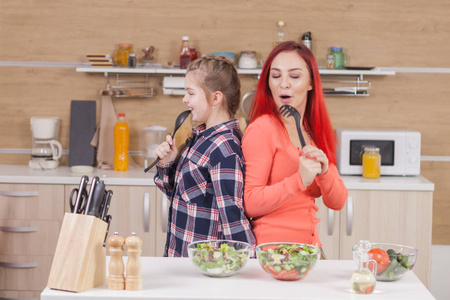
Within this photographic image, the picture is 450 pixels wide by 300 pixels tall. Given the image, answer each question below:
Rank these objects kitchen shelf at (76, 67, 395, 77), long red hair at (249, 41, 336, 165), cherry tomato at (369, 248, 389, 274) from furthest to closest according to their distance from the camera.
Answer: kitchen shelf at (76, 67, 395, 77) → long red hair at (249, 41, 336, 165) → cherry tomato at (369, 248, 389, 274)

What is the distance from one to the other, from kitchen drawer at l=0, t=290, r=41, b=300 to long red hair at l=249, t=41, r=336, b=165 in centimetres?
206

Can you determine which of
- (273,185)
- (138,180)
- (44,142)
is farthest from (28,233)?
(273,185)

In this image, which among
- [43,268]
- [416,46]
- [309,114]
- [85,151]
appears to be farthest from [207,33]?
[309,114]

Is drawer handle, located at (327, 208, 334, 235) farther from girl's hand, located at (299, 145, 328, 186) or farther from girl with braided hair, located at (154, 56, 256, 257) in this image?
girl's hand, located at (299, 145, 328, 186)

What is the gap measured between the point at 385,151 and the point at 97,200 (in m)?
2.37

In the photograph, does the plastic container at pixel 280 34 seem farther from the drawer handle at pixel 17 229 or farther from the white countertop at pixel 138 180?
the drawer handle at pixel 17 229

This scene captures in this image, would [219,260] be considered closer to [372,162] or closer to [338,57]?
[372,162]

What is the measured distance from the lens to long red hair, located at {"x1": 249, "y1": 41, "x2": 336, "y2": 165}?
78.2 inches

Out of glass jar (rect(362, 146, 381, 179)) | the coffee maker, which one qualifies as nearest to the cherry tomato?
glass jar (rect(362, 146, 381, 179))

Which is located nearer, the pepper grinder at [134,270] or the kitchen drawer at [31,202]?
the pepper grinder at [134,270]


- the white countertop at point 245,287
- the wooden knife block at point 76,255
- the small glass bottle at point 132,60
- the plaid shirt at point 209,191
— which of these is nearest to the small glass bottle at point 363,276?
the white countertop at point 245,287

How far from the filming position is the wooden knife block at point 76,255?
1521 millimetres

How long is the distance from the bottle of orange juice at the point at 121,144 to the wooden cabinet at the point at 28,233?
1.28 feet

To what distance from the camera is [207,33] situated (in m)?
3.87
